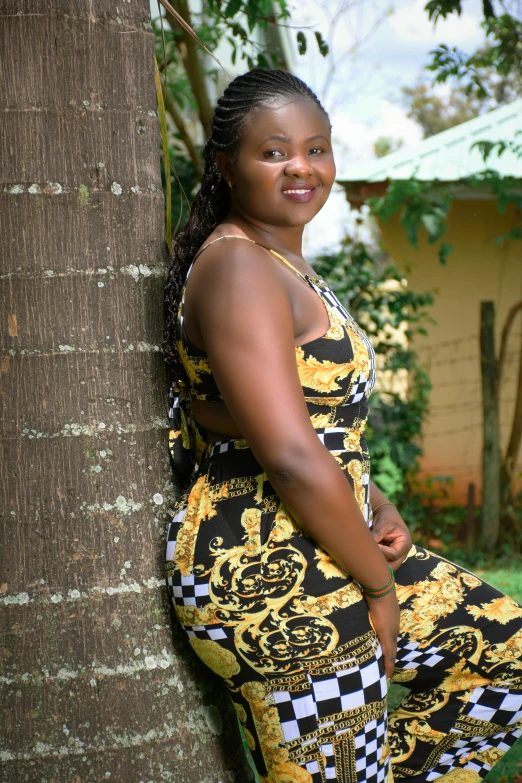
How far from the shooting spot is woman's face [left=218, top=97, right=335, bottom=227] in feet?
6.61

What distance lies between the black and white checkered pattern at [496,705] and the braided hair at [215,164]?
116cm

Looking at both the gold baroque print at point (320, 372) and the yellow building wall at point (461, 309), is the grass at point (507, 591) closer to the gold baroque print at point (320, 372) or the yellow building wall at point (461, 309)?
the gold baroque print at point (320, 372)

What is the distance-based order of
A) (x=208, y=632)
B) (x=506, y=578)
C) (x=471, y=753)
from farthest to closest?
(x=506, y=578)
(x=471, y=753)
(x=208, y=632)

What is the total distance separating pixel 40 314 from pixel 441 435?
23.3 ft

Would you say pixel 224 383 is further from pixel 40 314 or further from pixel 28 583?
pixel 28 583

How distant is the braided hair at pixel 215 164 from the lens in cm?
204

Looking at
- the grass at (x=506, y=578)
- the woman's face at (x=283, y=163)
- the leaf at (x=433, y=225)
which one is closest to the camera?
the woman's face at (x=283, y=163)

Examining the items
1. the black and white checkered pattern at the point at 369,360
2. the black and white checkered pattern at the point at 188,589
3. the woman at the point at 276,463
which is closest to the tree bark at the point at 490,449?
the woman at the point at 276,463

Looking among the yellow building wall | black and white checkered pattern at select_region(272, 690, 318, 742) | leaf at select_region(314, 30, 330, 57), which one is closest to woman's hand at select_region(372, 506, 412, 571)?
black and white checkered pattern at select_region(272, 690, 318, 742)

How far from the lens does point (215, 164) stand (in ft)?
7.18

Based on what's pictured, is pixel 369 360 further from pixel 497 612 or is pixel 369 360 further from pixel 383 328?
pixel 383 328

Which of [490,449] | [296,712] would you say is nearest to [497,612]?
[296,712]

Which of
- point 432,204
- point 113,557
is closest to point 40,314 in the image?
point 113,557

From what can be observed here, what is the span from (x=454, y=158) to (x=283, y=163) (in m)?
6.56
